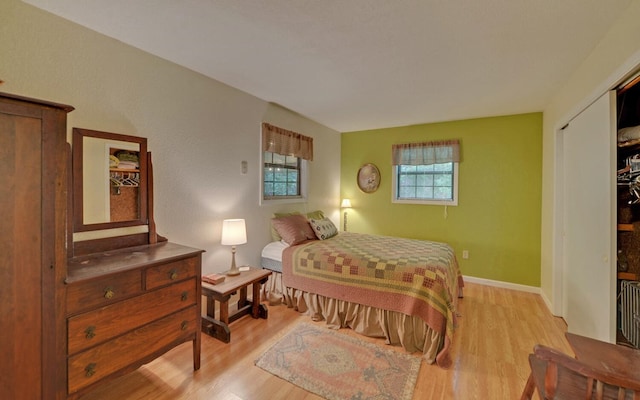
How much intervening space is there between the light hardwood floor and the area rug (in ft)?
0.24

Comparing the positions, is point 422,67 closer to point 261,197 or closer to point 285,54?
point 285,54

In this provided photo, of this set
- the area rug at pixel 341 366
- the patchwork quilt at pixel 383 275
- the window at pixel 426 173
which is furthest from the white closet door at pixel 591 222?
the window at pixel 426 173

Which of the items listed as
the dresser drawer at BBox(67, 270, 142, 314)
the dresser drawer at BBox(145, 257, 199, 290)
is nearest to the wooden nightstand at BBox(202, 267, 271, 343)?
the dresser drawer at BBox(145, 257, 199, 290)

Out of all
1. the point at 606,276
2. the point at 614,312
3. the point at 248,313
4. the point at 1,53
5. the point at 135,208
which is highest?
the point at 1,53

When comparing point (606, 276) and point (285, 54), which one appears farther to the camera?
point (285, 54)

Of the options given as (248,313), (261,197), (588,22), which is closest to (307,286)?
(248,313)

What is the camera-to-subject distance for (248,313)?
2.68m

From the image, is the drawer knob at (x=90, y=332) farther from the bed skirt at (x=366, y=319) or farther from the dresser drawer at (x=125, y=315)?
the bed skirt at (x=366, y=319)

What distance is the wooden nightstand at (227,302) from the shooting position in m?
2.20

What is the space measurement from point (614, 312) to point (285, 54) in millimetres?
2916

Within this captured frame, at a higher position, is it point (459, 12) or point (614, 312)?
point (459, 12)

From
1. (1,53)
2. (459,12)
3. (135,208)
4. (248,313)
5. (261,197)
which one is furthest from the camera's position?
(261,197)

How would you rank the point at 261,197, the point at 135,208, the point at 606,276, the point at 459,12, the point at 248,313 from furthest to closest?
the point at 261,197, the point at 248,313, the point at 135,208, the point at 606,276, the point at 459,12

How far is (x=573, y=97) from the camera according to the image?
2.34 m
